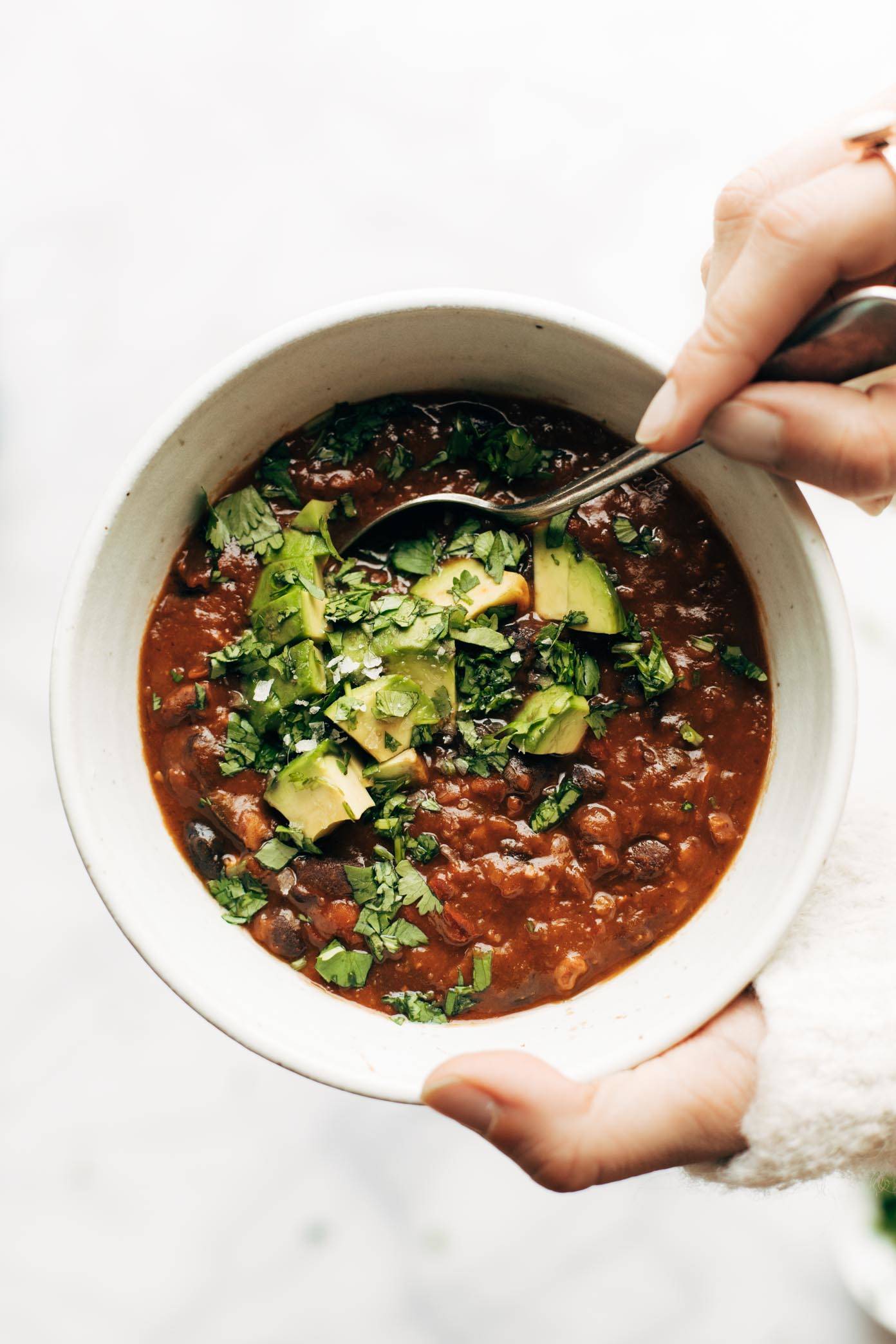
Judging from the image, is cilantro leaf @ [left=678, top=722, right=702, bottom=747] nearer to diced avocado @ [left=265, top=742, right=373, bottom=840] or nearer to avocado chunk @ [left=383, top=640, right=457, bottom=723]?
avocado chunk @ [left=383, top=640, right=457, bottom=723]

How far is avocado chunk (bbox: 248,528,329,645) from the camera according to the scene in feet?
7.48

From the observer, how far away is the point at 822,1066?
7.07 feet

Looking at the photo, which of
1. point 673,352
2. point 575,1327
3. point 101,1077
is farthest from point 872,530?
point 101,1077

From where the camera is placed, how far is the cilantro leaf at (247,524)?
7.79 ft

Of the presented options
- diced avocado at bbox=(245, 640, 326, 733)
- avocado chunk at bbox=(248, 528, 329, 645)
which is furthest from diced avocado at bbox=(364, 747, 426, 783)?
avocado chunk at bbox=(248, 528, 329, 645)

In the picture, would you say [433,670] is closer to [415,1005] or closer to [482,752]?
[482,752]

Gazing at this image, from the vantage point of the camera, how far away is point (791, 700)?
7.52 ft

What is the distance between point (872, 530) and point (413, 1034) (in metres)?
1.82

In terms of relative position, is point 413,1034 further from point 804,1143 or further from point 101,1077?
point 101,1077

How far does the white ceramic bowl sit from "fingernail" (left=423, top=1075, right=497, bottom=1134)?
0.08 meters

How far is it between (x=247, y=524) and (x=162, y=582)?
232 millimetres

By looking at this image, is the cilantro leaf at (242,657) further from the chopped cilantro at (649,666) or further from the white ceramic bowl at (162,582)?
the chopped cilantro at (649,666)

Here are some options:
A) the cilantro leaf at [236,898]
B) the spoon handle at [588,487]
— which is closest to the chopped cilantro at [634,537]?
the spoon handle at [588,487]

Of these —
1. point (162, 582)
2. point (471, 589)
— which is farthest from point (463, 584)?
point (162, 582)
